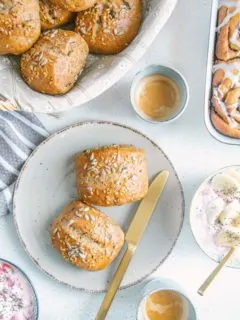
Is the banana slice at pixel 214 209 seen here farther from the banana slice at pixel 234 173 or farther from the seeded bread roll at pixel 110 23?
the seeded bread roll at pixel 110 23

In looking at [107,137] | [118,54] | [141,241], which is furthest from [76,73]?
[141,241]

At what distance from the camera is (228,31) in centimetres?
154

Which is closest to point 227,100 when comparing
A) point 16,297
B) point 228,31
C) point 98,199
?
point 228,31

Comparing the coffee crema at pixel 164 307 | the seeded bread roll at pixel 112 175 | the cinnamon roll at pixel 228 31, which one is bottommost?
the coffee crema at pixel 164 307

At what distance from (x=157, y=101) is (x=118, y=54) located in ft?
0.63

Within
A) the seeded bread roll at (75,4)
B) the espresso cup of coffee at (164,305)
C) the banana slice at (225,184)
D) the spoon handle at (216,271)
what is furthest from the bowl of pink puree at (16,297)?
the seeded bread roll at (75,4)

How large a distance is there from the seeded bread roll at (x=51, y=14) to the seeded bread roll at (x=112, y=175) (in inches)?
11.3

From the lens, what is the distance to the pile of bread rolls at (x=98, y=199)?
146cm

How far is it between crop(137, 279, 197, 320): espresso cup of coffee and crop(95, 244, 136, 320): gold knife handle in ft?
0.21

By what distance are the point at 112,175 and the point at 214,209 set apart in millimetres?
240

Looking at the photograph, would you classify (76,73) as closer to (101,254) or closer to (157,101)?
(157,101)

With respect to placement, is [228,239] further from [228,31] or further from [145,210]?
[228,31]

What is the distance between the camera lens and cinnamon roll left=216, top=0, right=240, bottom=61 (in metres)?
1.53

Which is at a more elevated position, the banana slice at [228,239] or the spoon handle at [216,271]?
the banana slice at [228,239]
